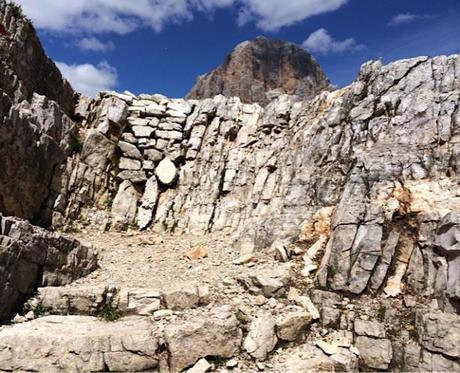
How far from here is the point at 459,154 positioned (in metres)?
13.6

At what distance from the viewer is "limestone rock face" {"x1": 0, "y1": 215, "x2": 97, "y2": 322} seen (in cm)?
1099

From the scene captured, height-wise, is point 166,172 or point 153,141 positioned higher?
point 153,141

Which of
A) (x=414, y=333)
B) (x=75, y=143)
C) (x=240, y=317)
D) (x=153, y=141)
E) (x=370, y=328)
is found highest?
(x=153, y=141)

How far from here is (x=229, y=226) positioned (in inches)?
784

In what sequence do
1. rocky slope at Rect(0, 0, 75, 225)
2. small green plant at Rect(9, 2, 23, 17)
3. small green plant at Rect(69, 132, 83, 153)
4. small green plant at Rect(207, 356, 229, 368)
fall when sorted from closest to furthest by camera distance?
small green plant at Rect(207, 356, 229, 368) < rocky slope at Rect(0, 0, 75, 225) < small green plant at Rect(9, 2, 23, 17) < small green plant at Rect(69, 132, 83, 153)

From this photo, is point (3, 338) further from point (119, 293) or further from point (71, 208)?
point (71, 208)

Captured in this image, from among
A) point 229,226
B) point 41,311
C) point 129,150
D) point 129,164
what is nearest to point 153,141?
point 129,150

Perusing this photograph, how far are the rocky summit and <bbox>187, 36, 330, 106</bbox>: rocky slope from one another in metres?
53.6

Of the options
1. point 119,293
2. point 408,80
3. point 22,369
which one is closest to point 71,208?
point 119,293

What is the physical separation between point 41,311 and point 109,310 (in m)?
2.17

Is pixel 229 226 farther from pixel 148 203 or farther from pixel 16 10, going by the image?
pixel 16 10

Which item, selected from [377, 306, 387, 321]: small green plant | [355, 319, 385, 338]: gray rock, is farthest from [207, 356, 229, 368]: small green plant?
[377, 306, 387, 321]: small green plant

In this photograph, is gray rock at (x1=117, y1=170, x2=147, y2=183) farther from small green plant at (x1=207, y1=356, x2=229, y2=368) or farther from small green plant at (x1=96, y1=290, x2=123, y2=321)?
small green plant at (x1=207, y1=356, x2=229, y2=368)

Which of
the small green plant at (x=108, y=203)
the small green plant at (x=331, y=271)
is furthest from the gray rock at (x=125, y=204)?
the small green plant at (x=331, y=271)
